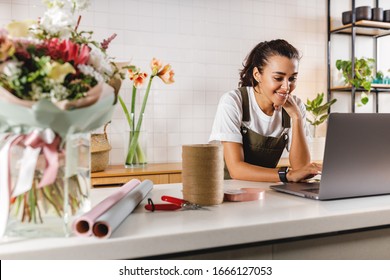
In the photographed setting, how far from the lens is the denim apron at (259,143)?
2.29 meters

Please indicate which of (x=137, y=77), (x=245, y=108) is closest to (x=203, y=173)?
(x=245, y=108)

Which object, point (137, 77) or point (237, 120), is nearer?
point (237, 120)

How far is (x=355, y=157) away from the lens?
50.9 inches

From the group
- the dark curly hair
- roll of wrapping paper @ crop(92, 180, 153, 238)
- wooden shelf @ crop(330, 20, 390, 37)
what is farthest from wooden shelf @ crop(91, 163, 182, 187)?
wooden shelf @ crop(330, 20, 390, 37)

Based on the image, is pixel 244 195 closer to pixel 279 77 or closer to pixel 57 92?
pixel 57 92

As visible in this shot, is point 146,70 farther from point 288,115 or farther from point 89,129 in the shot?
point 89,129

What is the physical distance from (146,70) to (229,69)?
0.76m

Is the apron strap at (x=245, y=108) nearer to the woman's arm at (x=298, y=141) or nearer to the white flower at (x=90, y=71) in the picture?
the woman's arm at (x=298, y=141)

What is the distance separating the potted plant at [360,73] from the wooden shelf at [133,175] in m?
1.89

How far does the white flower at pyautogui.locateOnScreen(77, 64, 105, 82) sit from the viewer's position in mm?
897

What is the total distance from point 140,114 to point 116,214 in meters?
2.32

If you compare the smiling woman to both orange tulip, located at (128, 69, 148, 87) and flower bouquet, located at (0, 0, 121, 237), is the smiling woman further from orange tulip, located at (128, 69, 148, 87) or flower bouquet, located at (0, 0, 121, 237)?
flower bouquet, located at (0, 0, 121, 237)

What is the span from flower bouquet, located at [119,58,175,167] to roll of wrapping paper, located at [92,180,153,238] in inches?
72.6

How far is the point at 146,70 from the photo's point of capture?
3.45 meters
